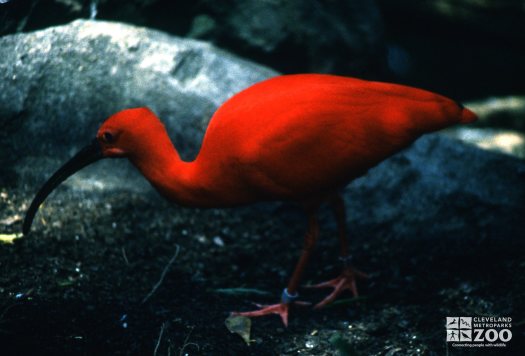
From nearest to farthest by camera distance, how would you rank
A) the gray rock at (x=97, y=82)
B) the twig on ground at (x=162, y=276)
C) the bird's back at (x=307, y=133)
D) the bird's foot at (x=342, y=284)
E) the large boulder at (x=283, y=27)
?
the bird's back at (x=307, y=133) < the twig on ground at (x=162, y=276) < the bird's foot at (x=342, y=284) < the gray rock at (x=97, y=82) < the large boulder at (x=283, y=27)

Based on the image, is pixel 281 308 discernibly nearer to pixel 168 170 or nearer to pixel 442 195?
pixel 168 170

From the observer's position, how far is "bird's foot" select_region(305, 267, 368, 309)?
3395mm

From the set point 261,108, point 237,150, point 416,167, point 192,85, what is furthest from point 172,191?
point 416,167

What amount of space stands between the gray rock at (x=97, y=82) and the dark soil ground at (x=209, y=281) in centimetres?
37

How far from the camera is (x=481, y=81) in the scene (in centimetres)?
765

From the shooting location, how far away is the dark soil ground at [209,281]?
279cm

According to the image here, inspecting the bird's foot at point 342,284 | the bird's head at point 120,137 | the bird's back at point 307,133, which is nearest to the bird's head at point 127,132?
the bird's head at point 120,137

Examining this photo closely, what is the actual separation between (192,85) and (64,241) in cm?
125

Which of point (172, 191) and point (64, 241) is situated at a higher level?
point (172, 191)

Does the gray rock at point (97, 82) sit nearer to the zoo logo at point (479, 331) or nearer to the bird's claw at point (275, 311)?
the bird's claw at point (275, 311)

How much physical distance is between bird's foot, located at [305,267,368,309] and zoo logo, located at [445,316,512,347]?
25.8 inches

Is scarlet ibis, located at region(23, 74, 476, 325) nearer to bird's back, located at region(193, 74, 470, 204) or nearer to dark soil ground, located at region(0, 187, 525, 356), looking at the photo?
bird's back, located at region(193, 74, 470, 204)

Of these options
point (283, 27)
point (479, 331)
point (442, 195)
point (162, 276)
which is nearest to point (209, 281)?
point (162, 276)

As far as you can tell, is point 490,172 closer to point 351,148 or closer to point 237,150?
point 351,148
